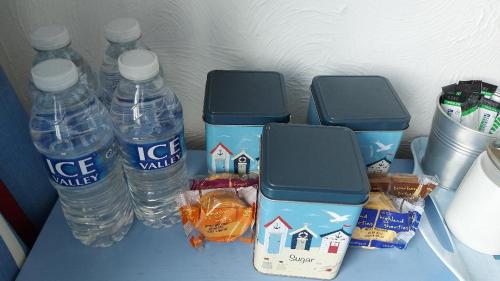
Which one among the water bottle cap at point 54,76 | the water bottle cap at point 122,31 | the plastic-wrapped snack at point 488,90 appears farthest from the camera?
the plastic-wrapped snack at point 488,90

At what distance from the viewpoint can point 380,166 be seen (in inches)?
26.2

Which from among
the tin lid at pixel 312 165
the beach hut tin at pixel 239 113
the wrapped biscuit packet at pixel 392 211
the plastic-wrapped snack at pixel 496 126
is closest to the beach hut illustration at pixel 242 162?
the beach hut tin at pixel 239 113

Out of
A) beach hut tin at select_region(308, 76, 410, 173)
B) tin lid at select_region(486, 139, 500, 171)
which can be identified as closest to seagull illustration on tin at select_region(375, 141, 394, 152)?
beach hut tin at select_region(308, 76, 410, 173)

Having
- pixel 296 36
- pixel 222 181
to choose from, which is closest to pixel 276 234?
pixel 222 181

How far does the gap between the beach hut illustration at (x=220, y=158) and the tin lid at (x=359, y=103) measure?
0.16 m

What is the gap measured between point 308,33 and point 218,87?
195 mm

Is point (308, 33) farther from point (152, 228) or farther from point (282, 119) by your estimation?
point (152, 228)

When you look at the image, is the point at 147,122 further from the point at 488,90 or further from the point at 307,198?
the point at 488,90

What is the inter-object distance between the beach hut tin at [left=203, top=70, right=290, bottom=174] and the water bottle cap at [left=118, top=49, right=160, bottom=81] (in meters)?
0.12

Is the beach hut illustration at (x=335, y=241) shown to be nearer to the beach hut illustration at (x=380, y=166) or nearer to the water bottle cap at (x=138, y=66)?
the beach hut illustration at (x=380, y=166)

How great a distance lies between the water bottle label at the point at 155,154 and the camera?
0.57m

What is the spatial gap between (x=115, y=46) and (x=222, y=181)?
0.28 m

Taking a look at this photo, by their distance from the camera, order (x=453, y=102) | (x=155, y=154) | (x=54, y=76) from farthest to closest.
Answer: (x=453, y=102), (x=155, y=154), (x=54, y=76)

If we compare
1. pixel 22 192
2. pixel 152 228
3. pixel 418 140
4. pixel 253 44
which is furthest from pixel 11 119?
pixel 418 140
